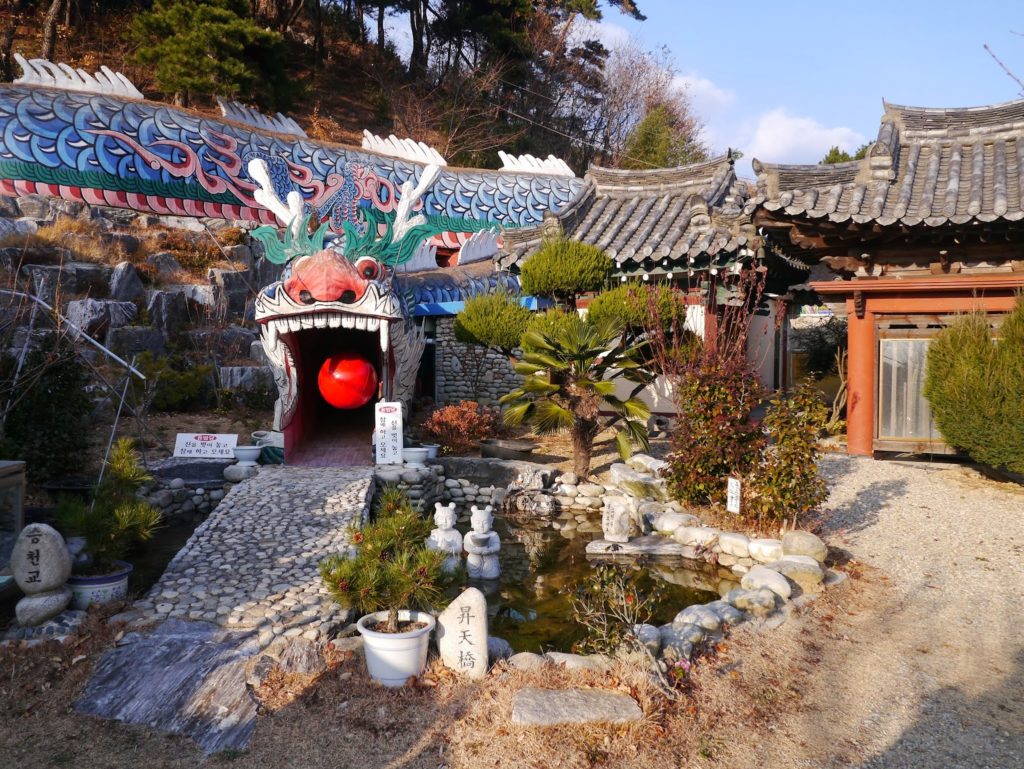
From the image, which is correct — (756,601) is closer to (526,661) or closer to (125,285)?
(526,661)

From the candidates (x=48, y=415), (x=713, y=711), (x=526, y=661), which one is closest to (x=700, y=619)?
(x=713, y=711)

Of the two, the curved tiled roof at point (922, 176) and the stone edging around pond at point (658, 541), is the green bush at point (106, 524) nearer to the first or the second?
the stone edging around pond at point (658, 541)

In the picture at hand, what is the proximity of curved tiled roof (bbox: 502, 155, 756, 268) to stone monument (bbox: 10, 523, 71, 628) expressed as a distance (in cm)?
830

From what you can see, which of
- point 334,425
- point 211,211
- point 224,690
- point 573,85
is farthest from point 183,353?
point 573,85

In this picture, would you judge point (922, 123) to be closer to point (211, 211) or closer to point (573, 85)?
point (211, 211)

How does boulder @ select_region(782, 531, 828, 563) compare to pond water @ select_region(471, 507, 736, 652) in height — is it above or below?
above

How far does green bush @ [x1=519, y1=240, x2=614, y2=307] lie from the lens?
9156mm

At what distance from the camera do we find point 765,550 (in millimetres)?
5566

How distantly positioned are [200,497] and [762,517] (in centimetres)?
599

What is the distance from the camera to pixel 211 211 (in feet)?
50.6

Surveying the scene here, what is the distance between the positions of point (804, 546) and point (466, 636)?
9.47ft

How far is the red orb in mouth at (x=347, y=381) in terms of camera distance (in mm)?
9328

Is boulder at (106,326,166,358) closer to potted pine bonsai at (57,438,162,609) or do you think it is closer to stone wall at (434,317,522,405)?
stone wall at (434,317,522,405)

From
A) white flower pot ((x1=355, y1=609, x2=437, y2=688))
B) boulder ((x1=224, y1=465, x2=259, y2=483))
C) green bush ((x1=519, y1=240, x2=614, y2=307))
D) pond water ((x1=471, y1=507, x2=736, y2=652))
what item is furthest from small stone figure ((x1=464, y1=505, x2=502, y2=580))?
green bush ((x1=519, y1=240, x2=614, y2=307))
